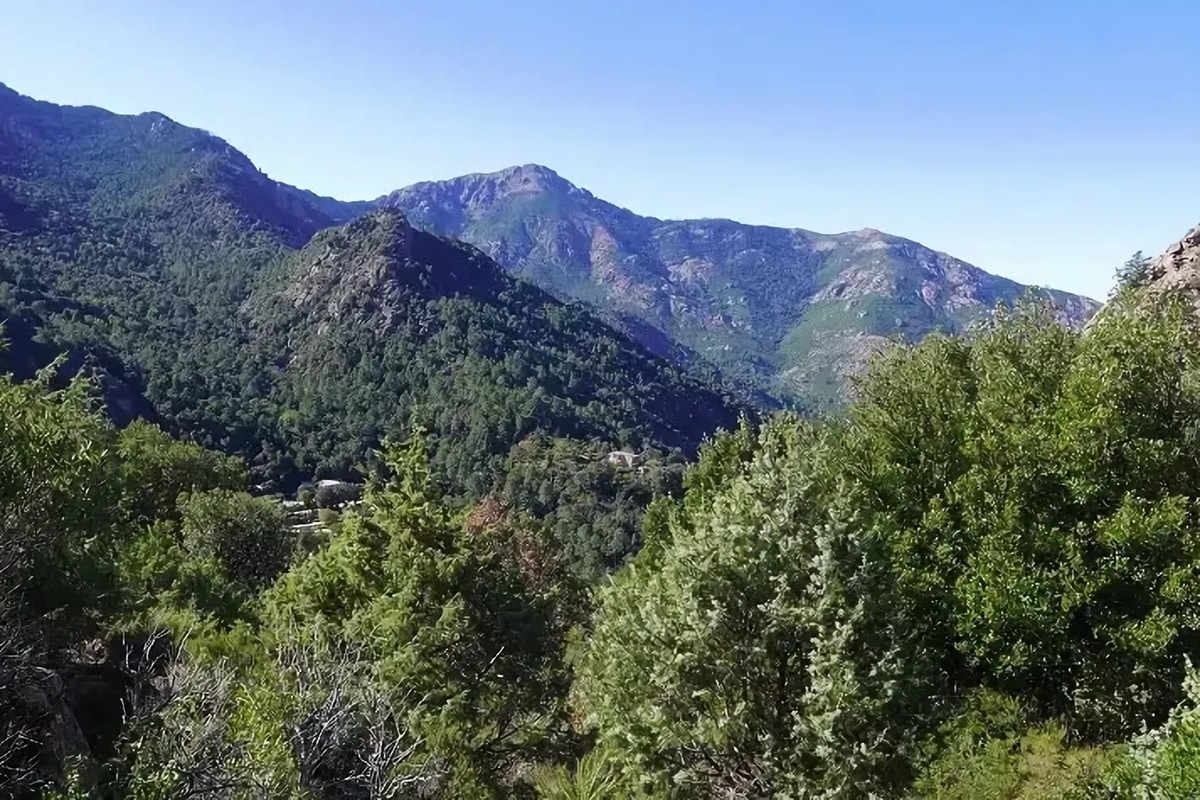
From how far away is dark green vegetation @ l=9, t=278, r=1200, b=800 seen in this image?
11664 millimetres

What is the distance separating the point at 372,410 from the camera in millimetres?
142500

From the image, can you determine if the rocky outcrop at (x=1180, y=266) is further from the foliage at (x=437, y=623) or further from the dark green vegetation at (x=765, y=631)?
the foliage at (x=437, y=623)

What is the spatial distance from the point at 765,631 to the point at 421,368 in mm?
150040

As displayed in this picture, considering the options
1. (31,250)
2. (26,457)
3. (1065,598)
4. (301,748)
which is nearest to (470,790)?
(301,748)

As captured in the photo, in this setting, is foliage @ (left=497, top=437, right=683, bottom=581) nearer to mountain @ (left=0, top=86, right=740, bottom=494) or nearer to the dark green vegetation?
mountain @ (left=0, top=86, right=740, bottom=494)

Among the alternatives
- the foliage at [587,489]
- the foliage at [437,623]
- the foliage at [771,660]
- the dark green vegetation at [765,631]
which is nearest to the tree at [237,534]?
the dark green vegetation at [765,631]

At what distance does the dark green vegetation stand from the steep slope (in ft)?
360

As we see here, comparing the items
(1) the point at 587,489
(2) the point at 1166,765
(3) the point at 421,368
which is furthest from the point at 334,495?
(2) the point at 1166,765

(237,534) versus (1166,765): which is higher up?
(1166,765)

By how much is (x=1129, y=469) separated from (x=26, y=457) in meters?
20.2

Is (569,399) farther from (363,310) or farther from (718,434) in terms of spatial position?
(718,434)

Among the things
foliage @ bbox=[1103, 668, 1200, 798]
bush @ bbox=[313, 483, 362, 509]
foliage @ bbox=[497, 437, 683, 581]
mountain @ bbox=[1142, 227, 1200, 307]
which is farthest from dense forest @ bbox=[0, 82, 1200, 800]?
bush @ bbox=[313, 483, 362, 509]

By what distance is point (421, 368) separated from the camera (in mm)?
157125

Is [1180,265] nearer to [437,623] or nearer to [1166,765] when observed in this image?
[1166,765]
